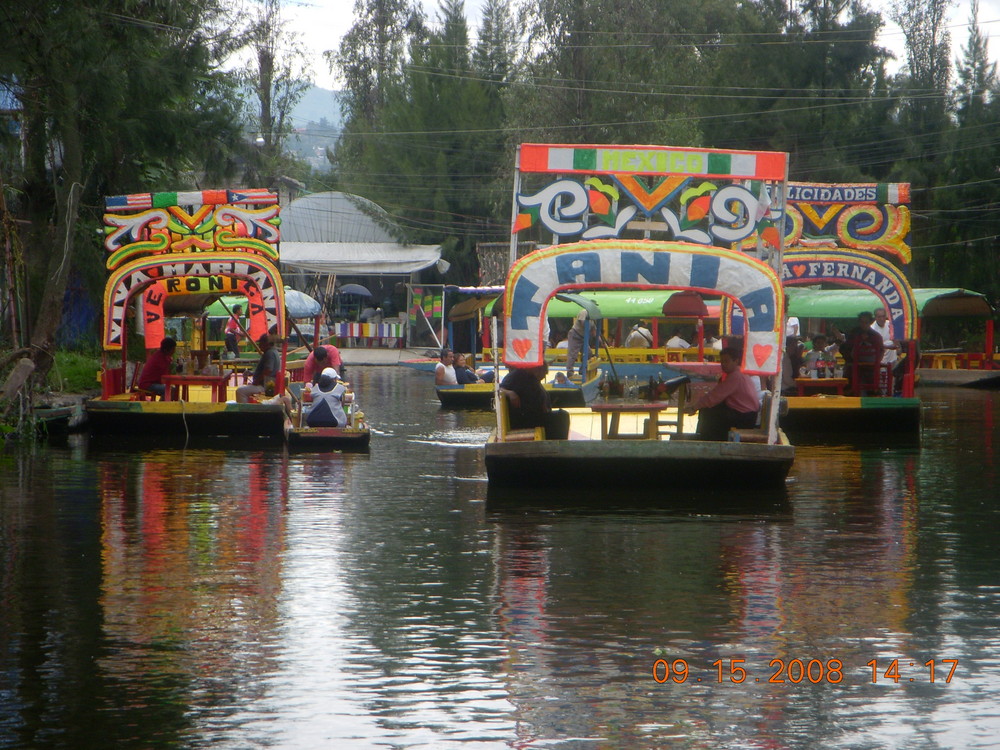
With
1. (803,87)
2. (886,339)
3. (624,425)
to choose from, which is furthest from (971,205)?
(624,425)

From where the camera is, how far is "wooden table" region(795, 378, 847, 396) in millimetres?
22469

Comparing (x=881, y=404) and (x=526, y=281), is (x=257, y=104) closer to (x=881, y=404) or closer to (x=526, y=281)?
(x=881, y=404)

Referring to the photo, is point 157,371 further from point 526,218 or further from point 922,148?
point 922,148

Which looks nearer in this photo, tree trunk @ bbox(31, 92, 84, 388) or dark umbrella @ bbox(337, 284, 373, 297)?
tree trunk @ bbox(31, 92, 84, 388)

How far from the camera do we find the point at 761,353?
14.2 m

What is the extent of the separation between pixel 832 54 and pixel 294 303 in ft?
68.2

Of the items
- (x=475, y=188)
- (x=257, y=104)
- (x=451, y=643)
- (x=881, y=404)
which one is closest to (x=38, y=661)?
(x=451, y=643)

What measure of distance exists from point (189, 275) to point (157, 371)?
1.57 metres

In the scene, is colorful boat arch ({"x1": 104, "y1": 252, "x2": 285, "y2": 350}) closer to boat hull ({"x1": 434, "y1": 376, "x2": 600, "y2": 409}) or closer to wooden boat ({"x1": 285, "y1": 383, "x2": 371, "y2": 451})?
wooden boat ({"x1": 285, "y1": 383, "x2": 371, "y2": 451})

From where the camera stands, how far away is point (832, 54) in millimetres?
46438

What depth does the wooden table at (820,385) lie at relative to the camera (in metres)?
22.5

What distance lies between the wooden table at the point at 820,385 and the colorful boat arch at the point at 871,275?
3.87 ft

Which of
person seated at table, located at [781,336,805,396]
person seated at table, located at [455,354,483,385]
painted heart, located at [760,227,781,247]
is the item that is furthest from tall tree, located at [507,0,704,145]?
painted heart, located at [760,227,781,247]
